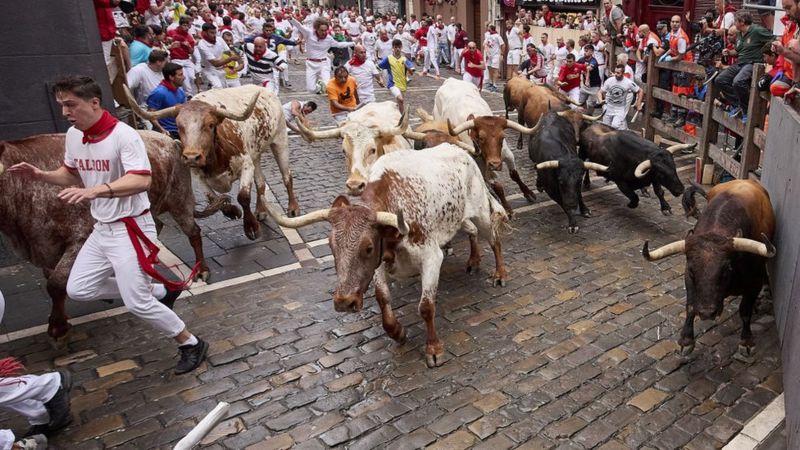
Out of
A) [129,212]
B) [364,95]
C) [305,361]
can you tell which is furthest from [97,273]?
[364,95]

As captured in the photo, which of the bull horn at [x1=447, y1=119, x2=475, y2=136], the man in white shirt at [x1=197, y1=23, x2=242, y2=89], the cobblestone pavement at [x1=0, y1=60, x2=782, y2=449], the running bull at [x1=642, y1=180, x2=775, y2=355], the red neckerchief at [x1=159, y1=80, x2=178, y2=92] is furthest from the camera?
the man in white shirt at [x1=197, y1=23, x2=242, y2=89]

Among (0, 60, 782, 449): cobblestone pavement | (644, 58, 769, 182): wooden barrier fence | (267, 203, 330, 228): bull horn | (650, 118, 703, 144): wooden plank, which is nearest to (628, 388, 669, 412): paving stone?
(0, 60, 782, 449): cobblestone pavement

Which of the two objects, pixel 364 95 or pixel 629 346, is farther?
pixel 364 95

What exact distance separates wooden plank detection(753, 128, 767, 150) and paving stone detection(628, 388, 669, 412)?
4555 millimetres

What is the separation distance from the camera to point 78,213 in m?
5.66

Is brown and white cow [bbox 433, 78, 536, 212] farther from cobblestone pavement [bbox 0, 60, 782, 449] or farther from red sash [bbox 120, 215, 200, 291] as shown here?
red sash [bbox 120, 215, 200, 291]

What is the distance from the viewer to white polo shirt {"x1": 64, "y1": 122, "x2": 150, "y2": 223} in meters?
4.62

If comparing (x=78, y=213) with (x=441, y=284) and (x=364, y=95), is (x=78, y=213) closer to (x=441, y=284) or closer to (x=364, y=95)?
(x=441, y=284)

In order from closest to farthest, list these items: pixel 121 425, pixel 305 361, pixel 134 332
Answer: pixel 121 425 < pixel 305 361 < pixel 134 332

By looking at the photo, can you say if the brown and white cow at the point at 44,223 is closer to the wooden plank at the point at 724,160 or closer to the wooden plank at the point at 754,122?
the wooden plank at the point at 754,122

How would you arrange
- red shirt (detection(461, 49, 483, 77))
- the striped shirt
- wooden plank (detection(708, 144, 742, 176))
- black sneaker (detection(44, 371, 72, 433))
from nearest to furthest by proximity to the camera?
black sneaker (detection(44, 371, 72, 433)) < wooden plank (detection(708, 144, 742, 176)) < the striped shirt < red shirt (detection(461, 49, 483, 77))

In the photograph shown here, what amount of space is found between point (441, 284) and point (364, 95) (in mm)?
7760

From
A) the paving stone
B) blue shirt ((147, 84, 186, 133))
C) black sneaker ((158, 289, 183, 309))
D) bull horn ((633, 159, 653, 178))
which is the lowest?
the paving stone

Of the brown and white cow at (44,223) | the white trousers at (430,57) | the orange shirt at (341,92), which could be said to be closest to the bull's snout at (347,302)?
the brown and white cow at (44,223)
